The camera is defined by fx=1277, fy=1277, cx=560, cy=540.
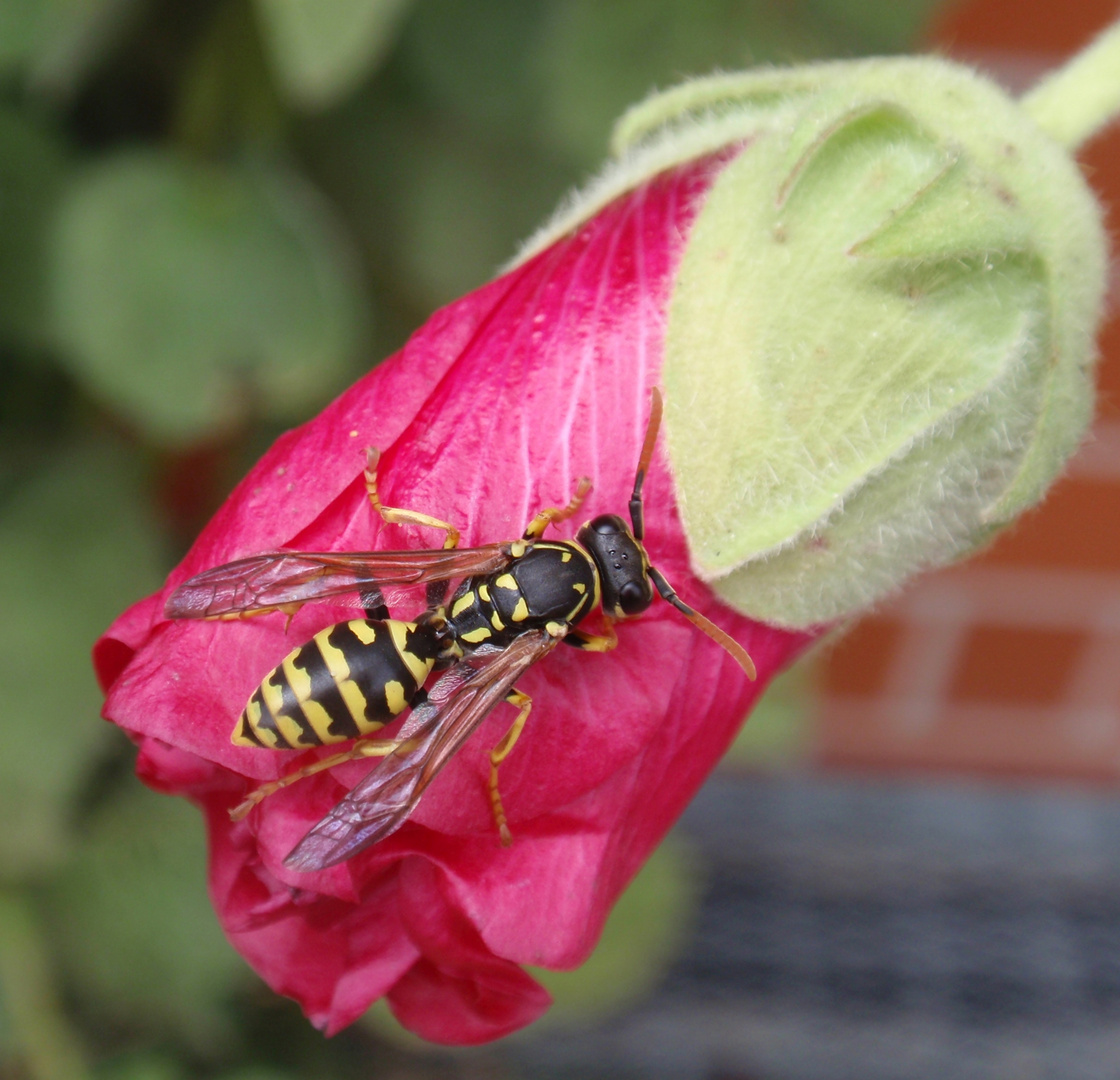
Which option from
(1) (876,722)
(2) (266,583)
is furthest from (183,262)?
(1) (876,722)

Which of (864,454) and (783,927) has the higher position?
(864,454)

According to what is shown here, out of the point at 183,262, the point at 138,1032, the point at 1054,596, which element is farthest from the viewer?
the point at 1054,596

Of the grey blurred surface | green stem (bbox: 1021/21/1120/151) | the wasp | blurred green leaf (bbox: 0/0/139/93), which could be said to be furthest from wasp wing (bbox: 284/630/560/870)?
the grey blurred surface

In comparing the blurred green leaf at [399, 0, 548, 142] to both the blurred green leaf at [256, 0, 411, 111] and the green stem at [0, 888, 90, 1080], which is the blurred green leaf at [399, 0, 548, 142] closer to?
the blurred green leaf at [256, 0, 411, 111]

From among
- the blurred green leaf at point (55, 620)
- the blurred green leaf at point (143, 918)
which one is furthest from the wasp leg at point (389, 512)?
the blurred green leaf at point (143, 918)

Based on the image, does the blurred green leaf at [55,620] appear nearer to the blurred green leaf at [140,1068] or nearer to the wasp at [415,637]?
the blurred green leaf at [140,1068]

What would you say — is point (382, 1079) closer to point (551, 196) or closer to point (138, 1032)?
point (138, 1032)
